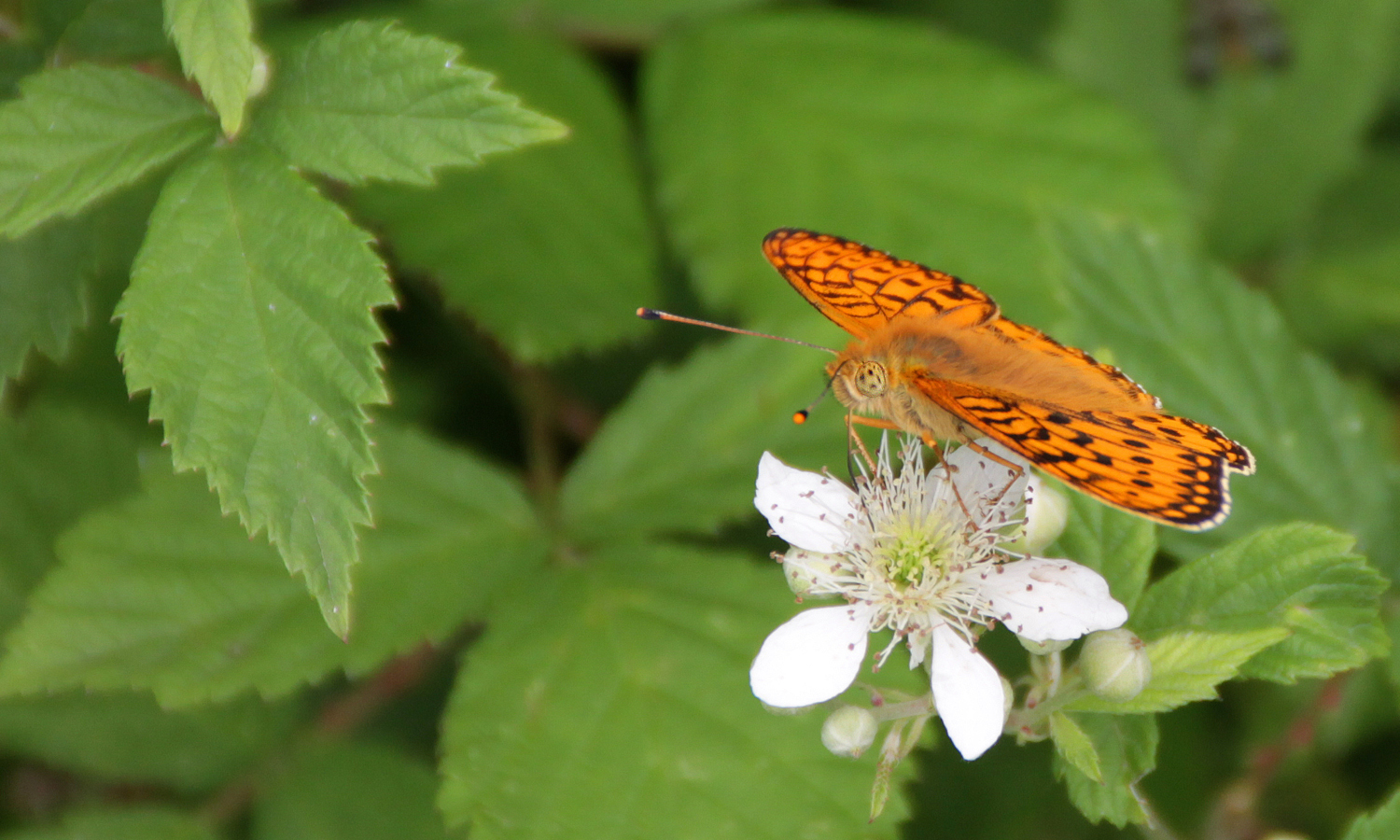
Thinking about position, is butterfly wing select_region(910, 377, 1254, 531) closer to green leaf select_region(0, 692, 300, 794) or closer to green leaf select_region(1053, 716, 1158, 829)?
green leaf select_region(1053, 716, 1158, 829)

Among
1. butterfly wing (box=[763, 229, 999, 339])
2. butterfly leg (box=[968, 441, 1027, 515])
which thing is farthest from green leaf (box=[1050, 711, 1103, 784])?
butterfly wing (box=[763, 229, 999, 339])

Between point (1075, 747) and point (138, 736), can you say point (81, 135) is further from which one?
point (1075, 747)

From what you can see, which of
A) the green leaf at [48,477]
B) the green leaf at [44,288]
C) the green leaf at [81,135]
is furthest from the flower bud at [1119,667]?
the green leaf at [48,477]

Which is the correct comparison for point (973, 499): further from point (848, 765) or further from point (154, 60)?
point (154, 60)

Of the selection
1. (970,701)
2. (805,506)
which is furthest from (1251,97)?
(970,701)

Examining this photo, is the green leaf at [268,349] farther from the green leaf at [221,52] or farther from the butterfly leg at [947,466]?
the butterfly leg at [947,466]

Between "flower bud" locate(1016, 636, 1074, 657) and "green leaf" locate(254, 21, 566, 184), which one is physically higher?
"green leaf" locate(254, 21, 566, 184)
